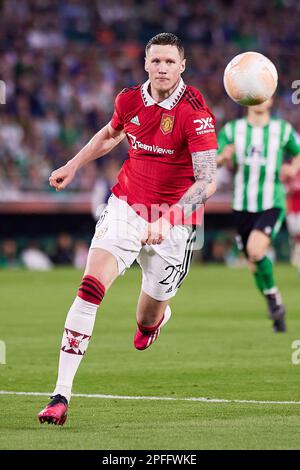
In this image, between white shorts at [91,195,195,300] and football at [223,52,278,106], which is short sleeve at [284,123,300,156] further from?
white shorts at [91,195,195,300]

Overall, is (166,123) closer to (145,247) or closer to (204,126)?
(204,126)

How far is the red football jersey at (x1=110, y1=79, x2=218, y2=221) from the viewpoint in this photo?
7.90 meters

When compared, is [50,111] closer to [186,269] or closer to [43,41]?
[43,41]

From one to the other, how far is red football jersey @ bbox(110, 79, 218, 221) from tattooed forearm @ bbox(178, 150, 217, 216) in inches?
2.3

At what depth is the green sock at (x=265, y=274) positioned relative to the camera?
1314 centimetres

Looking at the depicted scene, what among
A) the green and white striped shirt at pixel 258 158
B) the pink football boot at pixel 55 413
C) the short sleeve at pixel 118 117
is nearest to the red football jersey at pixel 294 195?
the green and white striped shirt at pixel 258 158

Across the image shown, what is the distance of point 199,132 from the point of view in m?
7.81

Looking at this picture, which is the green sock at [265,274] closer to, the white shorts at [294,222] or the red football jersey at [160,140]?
the red football jersey at [160,140]

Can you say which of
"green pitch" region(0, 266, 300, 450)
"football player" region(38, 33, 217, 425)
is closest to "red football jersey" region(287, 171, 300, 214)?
"green pitch" region(0, 266, 300, 450)

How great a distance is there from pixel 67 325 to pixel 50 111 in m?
21.0

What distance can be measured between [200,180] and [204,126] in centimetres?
39

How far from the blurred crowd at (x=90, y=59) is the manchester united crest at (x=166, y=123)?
60.8 feet

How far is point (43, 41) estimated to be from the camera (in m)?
29.3
